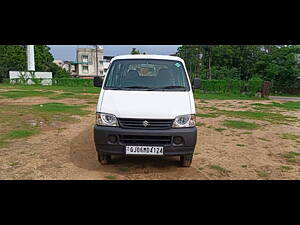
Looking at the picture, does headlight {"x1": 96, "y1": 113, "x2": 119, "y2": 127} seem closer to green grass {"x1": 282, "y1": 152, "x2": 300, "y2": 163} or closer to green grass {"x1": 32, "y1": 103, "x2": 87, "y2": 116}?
green grass {"x1": 282, "y1": 152, "x2": 300, "y2": 163}

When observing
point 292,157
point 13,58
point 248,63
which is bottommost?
point 292,157

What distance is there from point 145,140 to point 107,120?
671 millimetres

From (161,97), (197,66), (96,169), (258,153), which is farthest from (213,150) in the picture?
(197,66)

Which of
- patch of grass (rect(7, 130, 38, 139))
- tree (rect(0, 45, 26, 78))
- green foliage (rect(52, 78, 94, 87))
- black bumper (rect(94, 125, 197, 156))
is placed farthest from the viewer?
tree (rect(0, 45, 26, 78))

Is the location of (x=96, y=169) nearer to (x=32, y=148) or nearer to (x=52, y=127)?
(x=32, y=148)

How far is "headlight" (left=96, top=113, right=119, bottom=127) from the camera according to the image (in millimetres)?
3838

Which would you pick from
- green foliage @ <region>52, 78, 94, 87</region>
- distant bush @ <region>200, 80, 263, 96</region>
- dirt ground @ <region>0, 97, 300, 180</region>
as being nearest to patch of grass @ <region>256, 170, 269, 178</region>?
dirt ground @ <region>0, 97, 300, 180</region>

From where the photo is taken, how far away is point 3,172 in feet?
13.1

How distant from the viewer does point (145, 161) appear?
15.1ft

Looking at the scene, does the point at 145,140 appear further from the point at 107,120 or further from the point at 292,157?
the point at 292,157

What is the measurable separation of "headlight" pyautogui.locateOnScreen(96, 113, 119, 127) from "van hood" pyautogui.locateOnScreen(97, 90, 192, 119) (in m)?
0.06

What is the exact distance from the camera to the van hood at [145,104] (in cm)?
378

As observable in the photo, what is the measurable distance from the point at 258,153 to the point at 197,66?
125 feet

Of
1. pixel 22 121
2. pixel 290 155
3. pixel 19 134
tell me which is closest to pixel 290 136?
pixel 290 155
